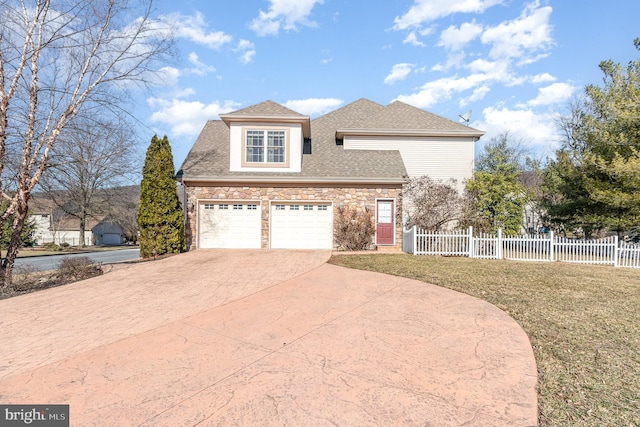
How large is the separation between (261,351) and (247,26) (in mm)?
11720

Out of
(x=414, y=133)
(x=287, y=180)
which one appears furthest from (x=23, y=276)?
(x=414, y=133)

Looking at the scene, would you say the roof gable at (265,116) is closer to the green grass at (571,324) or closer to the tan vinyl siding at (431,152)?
the tan vinyl siding at (431,152)

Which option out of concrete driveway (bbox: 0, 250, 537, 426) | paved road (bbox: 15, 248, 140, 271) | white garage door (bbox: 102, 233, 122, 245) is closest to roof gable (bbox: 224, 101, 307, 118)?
paved road (bbox: 15, 248, 140, 271)

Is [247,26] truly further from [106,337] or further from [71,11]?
[106,337]

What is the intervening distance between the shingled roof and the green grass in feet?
16.5

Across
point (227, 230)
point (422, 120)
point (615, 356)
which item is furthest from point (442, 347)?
point (422, 120)

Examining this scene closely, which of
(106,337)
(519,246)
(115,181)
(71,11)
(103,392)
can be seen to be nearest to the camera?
(103,392)

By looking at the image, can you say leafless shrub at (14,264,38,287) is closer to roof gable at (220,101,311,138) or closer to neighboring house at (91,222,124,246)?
roof gable at (220,101,311,138)

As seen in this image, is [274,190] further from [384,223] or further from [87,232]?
[87,232]

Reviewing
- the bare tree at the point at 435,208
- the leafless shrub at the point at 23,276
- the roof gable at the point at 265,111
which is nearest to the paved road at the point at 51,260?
the leafless shrub at the point at 23,276

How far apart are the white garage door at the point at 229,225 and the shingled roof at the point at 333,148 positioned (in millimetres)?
1199

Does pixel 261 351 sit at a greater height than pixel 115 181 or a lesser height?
lesser

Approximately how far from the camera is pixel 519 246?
11.0 meters

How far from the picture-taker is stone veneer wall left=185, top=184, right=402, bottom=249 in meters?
12.6
